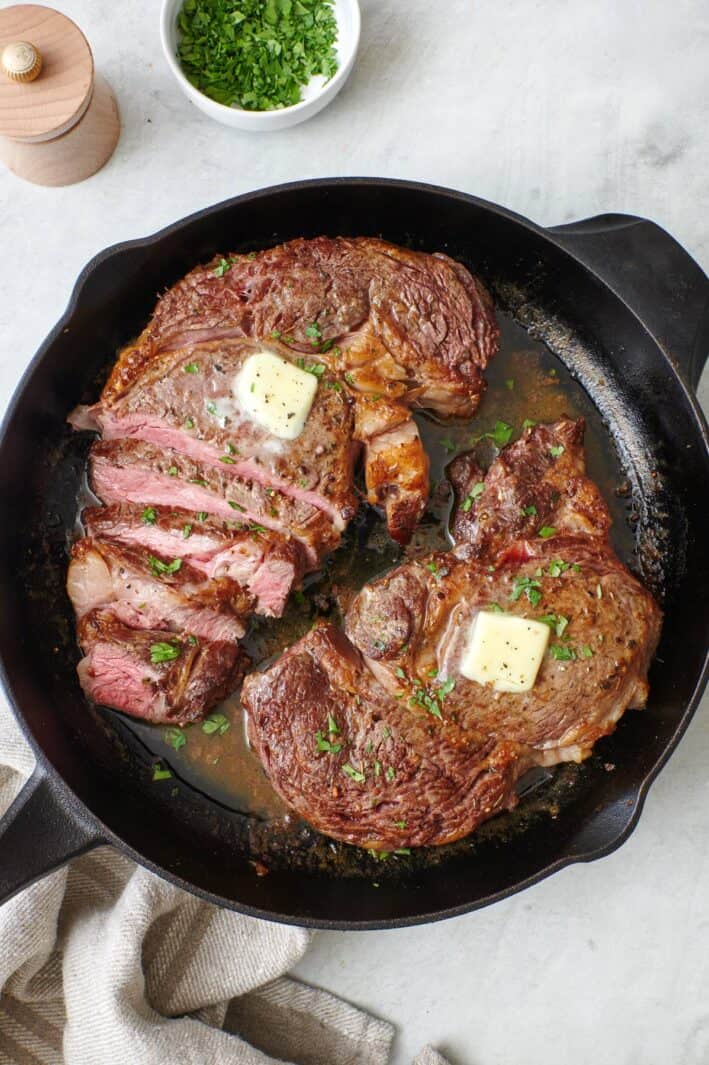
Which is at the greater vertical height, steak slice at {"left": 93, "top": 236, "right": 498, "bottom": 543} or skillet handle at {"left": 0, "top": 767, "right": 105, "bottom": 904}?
steak slice at {"left": 93, "top": 236, "right": 498, "bottom": 543}

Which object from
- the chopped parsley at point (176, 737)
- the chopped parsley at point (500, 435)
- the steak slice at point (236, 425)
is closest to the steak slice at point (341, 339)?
the steak slice at point (236, 425)

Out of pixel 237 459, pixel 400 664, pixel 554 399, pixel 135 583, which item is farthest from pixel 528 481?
pixel 135 583

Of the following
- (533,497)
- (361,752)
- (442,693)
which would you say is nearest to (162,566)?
(361,752)

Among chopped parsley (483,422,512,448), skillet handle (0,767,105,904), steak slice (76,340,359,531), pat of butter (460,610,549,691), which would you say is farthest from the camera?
chopped parsley (483,422,512,448)

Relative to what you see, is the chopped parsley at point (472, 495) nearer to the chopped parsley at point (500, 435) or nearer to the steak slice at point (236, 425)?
the chopped parsley at point (500, 435)

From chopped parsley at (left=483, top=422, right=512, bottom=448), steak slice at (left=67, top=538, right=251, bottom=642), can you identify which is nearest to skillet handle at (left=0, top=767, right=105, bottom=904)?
steak slice at (left=67, top=538, right=251, bottom=642)

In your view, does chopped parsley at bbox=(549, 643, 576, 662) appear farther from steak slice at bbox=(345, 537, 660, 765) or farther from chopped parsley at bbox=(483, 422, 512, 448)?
chopped parsley at bbox=(483, 422, 512, 448)
